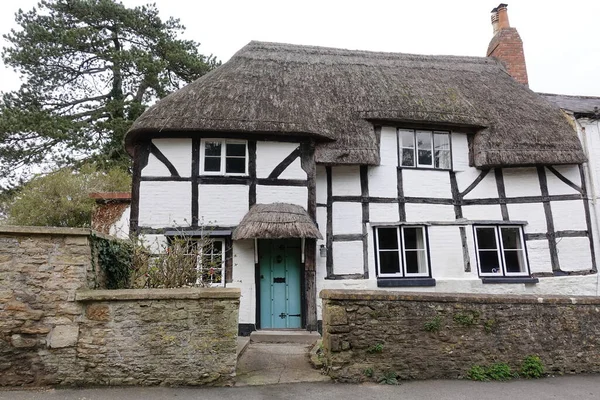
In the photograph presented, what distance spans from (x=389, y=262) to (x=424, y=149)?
3.48 m

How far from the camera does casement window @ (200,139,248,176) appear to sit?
31.0 ft

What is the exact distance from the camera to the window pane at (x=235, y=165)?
9.53 m

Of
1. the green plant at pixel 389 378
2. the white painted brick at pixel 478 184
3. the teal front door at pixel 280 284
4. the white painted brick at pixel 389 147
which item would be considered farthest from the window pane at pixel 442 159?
the green plant at pixel 389 378

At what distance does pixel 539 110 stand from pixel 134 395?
1292cm

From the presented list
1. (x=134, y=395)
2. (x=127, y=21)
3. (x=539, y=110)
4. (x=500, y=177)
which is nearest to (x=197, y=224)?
(x=134, y=395)

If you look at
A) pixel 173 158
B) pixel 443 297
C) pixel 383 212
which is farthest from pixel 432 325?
pixel 173 158

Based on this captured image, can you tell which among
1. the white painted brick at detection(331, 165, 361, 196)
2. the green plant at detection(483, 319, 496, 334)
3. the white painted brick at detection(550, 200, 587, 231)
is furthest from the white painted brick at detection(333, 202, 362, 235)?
the white painted brick at detection(550, 200, 587, 231)

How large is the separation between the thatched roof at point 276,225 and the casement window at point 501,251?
5082 millimetres

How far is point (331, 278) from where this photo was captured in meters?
9.55

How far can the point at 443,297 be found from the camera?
18.8 feet

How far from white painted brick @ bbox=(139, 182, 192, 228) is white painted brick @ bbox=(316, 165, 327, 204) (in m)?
3.37

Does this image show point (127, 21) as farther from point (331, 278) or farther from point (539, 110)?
point (539, 110)

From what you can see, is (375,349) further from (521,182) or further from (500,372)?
(521,182)

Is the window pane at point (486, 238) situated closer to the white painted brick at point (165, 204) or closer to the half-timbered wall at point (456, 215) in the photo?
the half-timbered wall at point (456, 215)
